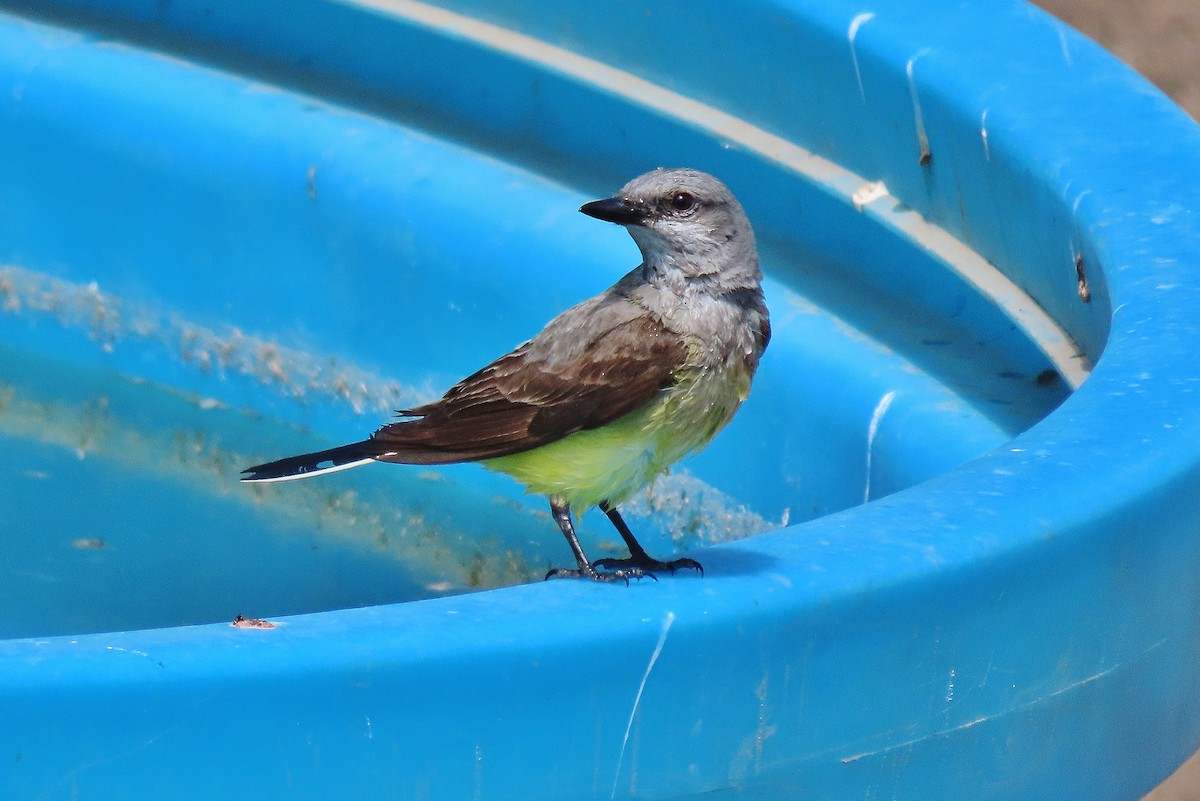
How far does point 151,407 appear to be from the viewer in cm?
584

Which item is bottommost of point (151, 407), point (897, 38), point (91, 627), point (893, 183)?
point (91, 627)

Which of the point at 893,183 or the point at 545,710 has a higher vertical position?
the point at 893,183

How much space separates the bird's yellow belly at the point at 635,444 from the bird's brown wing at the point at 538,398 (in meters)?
0.04

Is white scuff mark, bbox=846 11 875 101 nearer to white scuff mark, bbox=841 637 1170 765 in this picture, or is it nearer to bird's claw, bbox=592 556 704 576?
bird's claw, bbox=592 556 704 576

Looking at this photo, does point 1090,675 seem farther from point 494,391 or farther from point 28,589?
point 28,589

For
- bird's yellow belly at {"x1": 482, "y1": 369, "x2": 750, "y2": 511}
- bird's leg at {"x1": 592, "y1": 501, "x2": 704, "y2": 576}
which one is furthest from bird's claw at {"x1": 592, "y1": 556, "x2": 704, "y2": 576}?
bird's yellow belly at {"x1": 482, "y1": 369, "x2": 750, "y2": 511}

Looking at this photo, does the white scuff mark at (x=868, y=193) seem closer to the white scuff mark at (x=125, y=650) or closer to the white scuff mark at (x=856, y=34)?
the white scuff mark at (x=856, y=34)

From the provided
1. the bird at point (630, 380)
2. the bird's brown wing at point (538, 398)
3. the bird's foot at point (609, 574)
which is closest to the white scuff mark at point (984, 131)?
the bird at point (630, 380)

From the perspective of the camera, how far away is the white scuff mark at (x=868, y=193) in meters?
4.95

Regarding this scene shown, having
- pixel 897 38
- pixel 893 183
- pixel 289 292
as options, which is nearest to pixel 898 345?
pixel 893 183

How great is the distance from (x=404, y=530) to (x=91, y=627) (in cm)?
95

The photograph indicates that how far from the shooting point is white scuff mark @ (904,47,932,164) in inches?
186

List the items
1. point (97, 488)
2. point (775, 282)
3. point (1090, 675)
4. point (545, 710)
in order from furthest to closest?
point (97, 488) → point (775, 282) → point (1090, 675) → point (545, 710)

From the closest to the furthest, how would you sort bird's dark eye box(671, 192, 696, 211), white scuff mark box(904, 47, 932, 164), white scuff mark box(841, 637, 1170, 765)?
white scuff mark box(841, 637, 1170, 765) < bird's dark eye box(671, 192, 696, 211) < white scuff mark box(904, 47, 932, 164)
